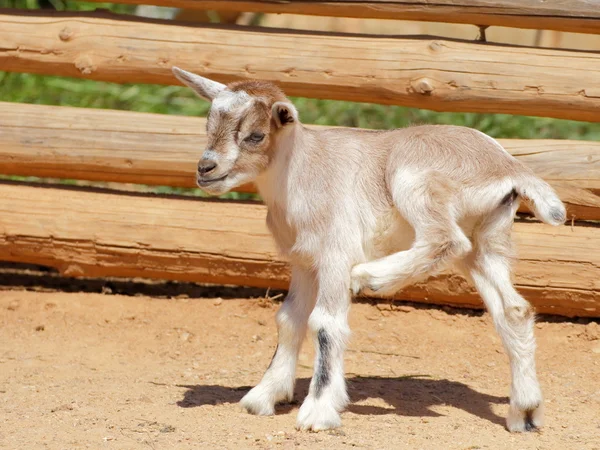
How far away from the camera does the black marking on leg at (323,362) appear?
5348mm

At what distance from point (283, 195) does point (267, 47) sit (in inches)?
84.7

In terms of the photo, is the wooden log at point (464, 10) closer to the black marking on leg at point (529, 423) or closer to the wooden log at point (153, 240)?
the wooden log at point (153, 240)

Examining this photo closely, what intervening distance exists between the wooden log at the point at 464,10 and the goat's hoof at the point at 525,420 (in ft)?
10.0

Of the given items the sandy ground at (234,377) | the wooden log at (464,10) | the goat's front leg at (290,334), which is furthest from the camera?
the wooden log at (464,10)

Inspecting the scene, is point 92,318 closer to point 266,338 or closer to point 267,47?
point 266,338

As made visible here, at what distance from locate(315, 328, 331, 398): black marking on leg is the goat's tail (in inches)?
53.7

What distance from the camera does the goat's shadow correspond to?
586 centimetres

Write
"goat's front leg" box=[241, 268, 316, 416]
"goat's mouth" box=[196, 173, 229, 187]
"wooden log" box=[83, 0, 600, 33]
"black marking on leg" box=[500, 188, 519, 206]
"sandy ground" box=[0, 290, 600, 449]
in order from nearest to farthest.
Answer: "sandy ground" box=[0, 290, 600, 449] < "goat's mouth" box=[196, 173, 229, 187] < "black marking on leg" box=[500, 188, 519, 206] < "goat's front leg" box=[241, 268, 316, 416] < "wooden log" box=[83, 0, 600, 33]

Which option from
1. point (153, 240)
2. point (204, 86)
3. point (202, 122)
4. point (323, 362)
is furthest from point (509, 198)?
point (153, 240)

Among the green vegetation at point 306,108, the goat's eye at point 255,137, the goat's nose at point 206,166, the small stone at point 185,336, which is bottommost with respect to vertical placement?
the small stone at point 185,336

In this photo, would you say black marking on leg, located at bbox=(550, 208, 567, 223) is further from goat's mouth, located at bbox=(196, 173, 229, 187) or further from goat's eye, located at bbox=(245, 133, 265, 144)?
goat's mouth, located at bbox=(196, 173, 229, 187)

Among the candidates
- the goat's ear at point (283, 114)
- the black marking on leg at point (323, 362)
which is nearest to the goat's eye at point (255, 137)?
the goat's ear at point (283, 114)

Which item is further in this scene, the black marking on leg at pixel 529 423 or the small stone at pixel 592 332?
the small stone at pixel 592 332

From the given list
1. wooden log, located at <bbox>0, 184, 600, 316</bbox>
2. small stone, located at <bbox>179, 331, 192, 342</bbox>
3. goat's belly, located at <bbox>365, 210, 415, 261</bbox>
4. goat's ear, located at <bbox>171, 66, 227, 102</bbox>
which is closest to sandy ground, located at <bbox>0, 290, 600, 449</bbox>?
small stone, located at <bbox>179, 331, 192, 342</bbox>
